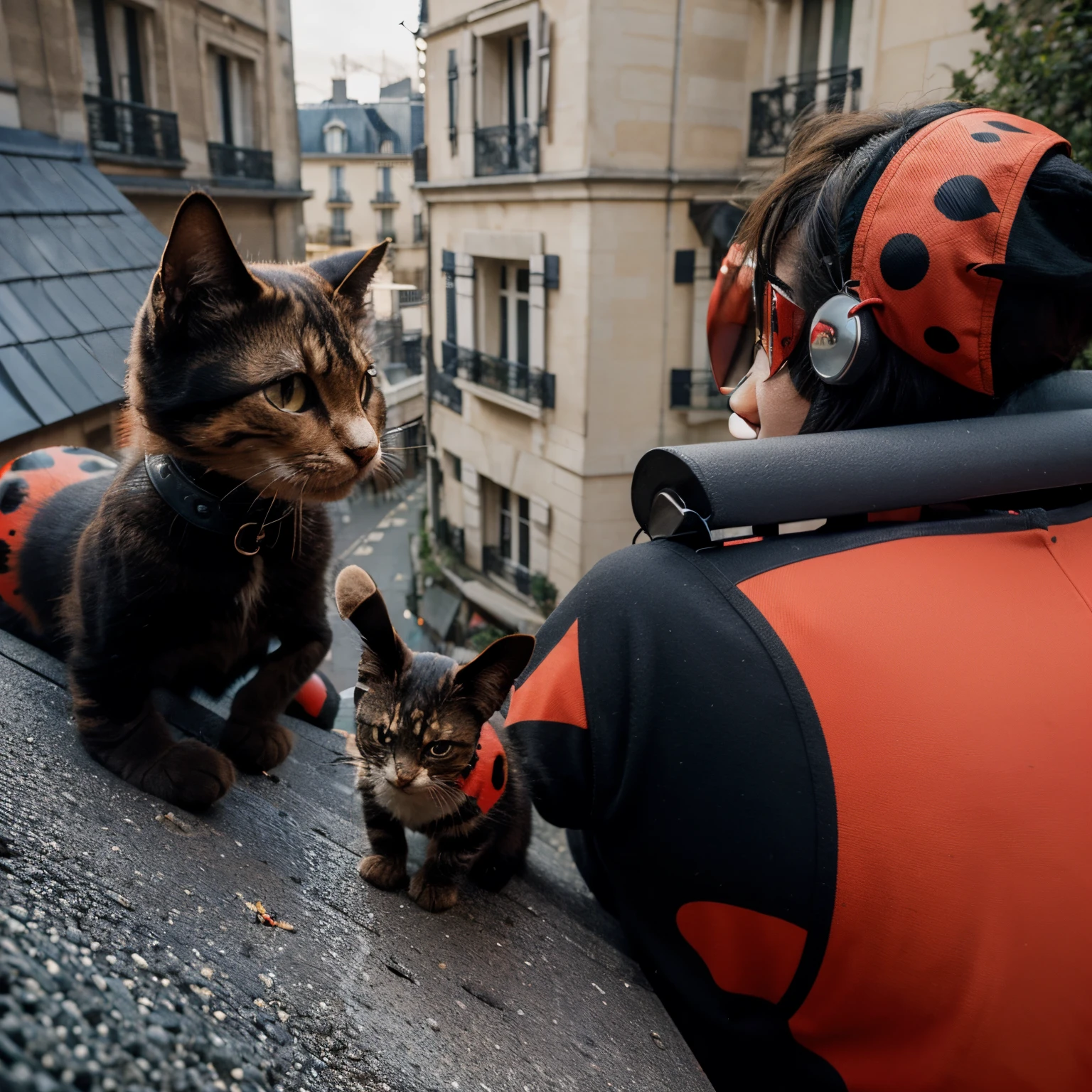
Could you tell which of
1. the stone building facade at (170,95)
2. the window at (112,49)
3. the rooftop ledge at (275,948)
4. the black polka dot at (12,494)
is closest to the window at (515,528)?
the stone building facade at (170,95)

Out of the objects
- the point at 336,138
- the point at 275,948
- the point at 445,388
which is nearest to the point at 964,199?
the point at 275,948

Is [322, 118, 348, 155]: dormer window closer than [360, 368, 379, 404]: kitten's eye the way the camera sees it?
No

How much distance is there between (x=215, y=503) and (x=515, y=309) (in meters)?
8.25

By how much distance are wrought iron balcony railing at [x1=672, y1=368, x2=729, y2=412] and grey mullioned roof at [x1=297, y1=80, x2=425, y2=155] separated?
10544mm

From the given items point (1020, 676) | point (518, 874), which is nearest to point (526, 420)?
point (518, 874)

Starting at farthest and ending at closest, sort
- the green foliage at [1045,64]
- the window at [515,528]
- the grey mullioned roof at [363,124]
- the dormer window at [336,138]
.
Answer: the dormer window at [336,138] → the grey mullioned roof at [363,124] → the window at [515,528] → the green foliage at [1045,64]

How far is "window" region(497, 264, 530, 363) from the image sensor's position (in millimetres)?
8938

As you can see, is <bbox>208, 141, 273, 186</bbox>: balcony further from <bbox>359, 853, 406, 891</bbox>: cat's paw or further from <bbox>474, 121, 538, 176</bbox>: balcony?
<bbox>359, 853, 406, 891</bbox>: cat's paw

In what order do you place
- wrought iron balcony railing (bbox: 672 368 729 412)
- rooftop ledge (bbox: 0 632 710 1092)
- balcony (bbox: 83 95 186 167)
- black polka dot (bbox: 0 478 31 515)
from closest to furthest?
1. rooftop ledge (bbox: 0 632 710 1092)
2. black polka dot (bbox: 0 478 31 515)
3. balcony (bbox: 83 95 186 167)
4. wrought iron balcony railing (bbox: 672 368 729 412)

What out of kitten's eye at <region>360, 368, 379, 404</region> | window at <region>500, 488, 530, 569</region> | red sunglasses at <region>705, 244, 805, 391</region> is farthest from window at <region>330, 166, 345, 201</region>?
kitten's eye at <region>360, 368, 379, 404</region>

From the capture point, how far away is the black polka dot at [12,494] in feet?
4.95

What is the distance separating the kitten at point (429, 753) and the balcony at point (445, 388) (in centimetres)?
856

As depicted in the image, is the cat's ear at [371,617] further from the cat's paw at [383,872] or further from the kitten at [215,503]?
the cat's paw at [383,872]

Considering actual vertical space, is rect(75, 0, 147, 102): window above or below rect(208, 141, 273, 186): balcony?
above
